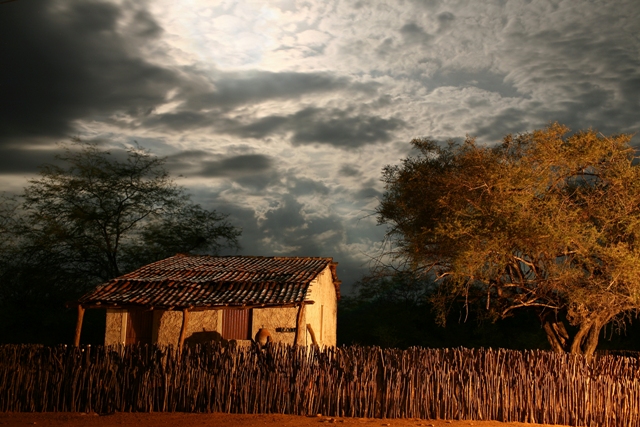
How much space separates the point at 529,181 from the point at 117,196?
67.1 ft

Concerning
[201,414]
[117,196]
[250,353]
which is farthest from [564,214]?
[117,196]

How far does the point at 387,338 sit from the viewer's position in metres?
26.8

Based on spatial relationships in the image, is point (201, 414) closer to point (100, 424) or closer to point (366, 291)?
point (100, 424)

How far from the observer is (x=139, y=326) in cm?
1598

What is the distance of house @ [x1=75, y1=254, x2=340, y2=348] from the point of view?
47.5 ft

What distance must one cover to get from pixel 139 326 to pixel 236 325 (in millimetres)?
2649

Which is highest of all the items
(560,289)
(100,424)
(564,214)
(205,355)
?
(564,214)

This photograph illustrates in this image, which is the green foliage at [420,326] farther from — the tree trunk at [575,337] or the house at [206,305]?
the house at [206,305]

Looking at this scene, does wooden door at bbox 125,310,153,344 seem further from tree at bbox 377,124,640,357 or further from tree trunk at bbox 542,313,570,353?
tree trunk at bbox 542,313,570,353

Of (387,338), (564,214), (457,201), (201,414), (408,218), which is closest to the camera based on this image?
(201,414)

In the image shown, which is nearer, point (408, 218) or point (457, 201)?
point (457, 201)

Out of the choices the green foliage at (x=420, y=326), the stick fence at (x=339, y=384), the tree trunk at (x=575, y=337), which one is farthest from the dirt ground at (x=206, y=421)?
the green foliage at (x=420, y=326)

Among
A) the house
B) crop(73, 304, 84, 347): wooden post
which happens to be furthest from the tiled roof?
crop(73, 304, 84, 347): wooden post

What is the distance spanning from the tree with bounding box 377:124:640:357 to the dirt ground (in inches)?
183
